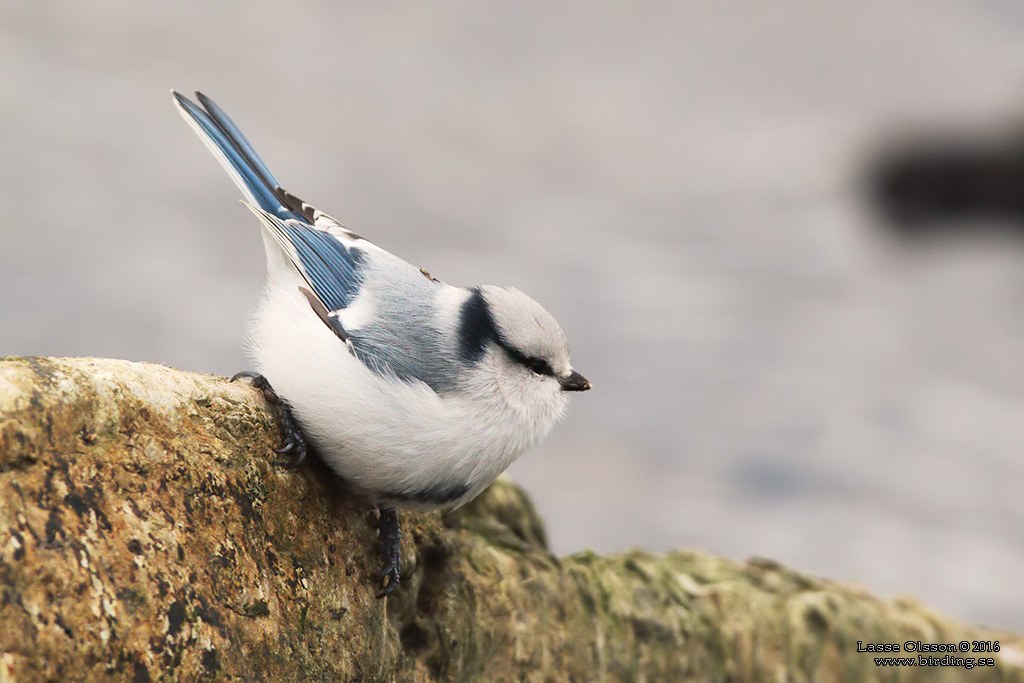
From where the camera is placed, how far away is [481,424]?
2.83 meters

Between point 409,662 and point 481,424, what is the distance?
87 centimetres

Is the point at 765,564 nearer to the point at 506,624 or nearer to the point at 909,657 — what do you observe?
the point at 909,657

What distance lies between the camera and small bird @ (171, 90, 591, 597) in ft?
8.89

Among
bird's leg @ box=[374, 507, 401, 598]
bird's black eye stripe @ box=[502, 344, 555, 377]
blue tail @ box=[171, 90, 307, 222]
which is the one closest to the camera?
bird's leg @ box=[374, 507, 401, 598]

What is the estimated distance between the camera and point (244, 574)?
2461mm

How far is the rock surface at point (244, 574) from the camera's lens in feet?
6.88

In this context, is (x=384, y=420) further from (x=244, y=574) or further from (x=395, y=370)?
(x=244, y=574)

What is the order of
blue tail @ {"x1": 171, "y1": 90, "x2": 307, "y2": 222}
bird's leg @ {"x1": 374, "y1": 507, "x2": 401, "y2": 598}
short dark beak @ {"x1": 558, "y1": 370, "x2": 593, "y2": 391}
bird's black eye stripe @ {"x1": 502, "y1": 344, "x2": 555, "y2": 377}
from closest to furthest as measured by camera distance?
1. bird's leg @ {"x1": 374, "y1": 507, "x2": 401, "y2": 598}
2. bird's black eye stripe @ {"x1": 502, "y1": 344, "x2": 555, "y2": 377}
3. short dark beak @ {"x1": 558, "y1": 370, "x2": 593, "y2": 391}
4. blue tail @ {"x1": 171, "y1": 90, "x2": 307, "y2": 222}

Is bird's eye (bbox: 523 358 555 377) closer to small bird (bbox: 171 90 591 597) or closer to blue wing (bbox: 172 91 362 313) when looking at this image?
small bird (bbox: 171 90 591 597)

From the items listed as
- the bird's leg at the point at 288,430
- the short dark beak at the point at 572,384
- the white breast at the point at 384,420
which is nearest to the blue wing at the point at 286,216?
the white breast at the point at 384,420

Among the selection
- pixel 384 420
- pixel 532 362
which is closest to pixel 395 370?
pixel 384 420

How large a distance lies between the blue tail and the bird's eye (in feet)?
3.22

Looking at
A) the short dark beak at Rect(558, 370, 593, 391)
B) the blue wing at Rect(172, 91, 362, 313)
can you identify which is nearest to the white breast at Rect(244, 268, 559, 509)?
the blue wing at Rect(172, 91, 362, 313)

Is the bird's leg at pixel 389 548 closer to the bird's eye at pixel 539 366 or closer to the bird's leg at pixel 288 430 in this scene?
the bird's leg at pixel 288 430
